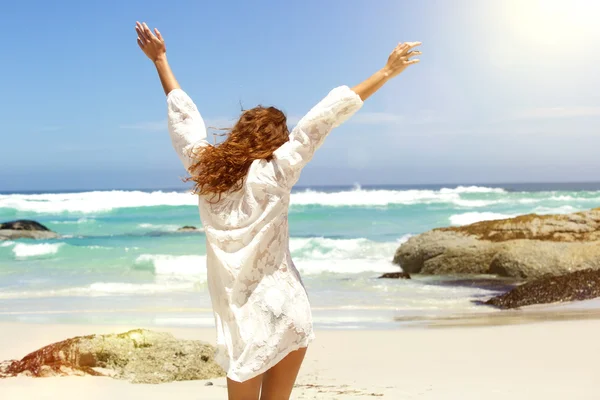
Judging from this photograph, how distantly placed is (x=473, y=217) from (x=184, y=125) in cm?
3706

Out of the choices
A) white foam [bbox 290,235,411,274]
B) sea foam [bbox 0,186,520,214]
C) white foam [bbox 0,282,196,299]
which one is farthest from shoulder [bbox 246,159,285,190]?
sea foam [bbox 0,186,520,214]

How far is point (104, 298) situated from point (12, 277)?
495cm

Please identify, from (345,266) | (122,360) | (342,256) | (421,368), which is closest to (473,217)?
(342,256)

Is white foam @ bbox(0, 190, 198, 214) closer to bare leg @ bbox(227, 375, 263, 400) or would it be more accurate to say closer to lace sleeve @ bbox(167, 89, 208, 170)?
lace sleeve @ bbox(167, 89, 208, 170)

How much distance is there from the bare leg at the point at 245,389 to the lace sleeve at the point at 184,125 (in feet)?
3.05

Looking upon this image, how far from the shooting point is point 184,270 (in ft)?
60.9

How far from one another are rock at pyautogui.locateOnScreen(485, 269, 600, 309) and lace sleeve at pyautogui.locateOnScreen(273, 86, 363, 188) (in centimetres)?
815

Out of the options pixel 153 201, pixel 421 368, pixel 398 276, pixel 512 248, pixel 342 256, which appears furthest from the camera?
pixel 153 201

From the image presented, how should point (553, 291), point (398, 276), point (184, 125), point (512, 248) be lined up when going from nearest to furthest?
point (184, 125), point (553, 291), point (512, 248), point (398, 276)

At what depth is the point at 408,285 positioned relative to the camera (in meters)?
13.7

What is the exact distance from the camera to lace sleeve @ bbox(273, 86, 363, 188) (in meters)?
3.00

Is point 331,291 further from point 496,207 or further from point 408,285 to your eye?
point 496,207

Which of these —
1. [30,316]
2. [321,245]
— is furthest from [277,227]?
[321,245]

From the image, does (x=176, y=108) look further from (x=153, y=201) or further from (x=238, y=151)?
(x=153, y=201)
